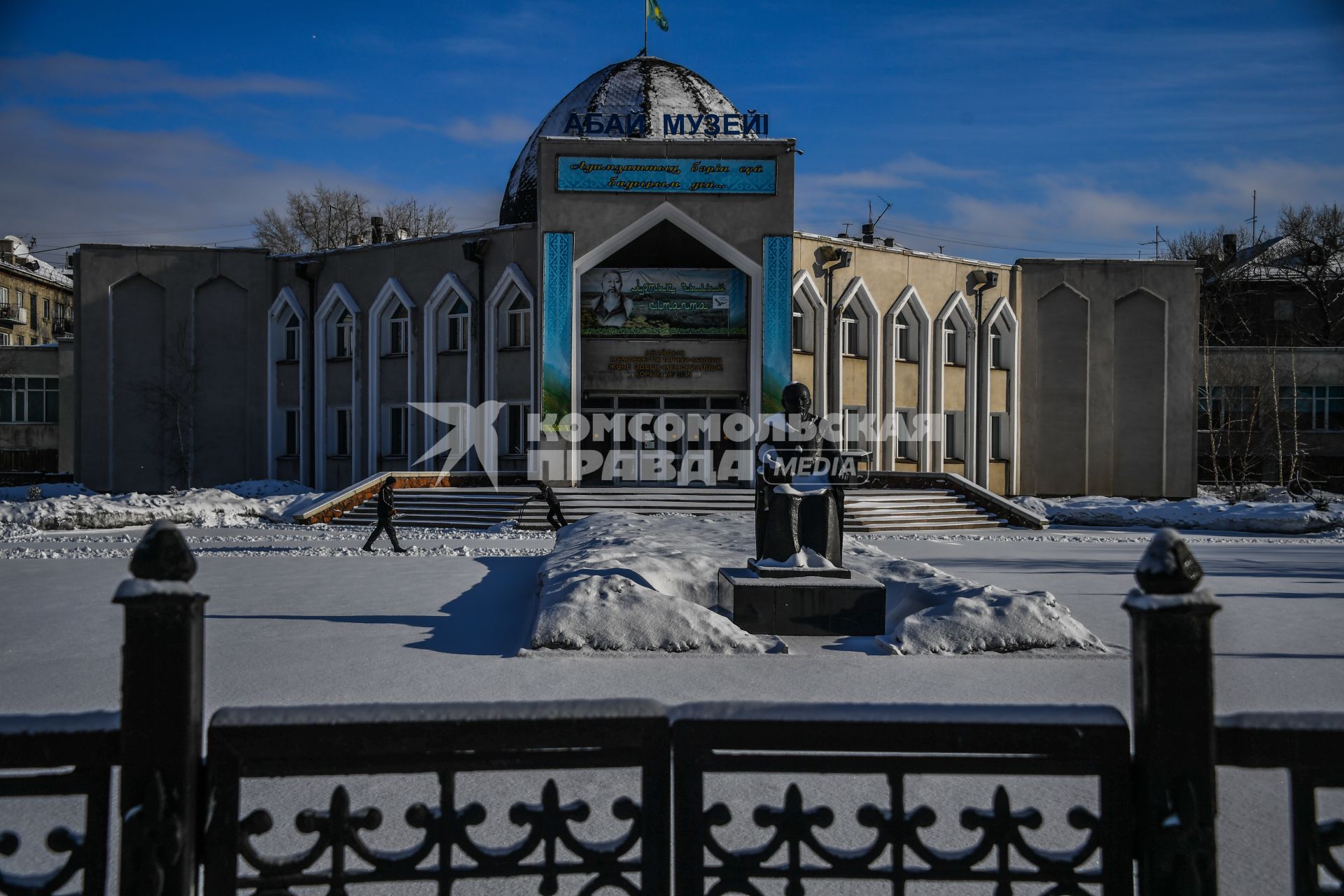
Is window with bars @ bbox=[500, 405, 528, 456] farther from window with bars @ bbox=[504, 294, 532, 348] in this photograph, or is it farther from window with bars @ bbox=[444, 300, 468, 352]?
window with bars @ bbox=[444, 300, 468, 352]

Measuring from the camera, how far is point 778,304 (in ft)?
88.6

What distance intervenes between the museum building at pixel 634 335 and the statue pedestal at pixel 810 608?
57.7 feet

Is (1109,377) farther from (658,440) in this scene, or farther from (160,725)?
(160,725)

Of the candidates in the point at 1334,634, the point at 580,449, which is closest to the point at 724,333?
the point at 580,449

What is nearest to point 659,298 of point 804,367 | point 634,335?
point 634,335

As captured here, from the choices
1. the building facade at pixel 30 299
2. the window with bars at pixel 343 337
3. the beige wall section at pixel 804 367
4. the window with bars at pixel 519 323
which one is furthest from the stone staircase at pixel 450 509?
the building facade at pixel 30 299

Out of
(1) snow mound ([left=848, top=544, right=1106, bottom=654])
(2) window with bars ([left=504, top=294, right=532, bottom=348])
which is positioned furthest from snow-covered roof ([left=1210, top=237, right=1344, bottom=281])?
(1) snow mound ([left=848, top=544, right=1106, bottom=654])

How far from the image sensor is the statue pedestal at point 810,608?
925 centimetres

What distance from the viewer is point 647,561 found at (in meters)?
10.5

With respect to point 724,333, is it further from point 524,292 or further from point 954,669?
point 954,669

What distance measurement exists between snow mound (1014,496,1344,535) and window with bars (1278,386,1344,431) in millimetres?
16844

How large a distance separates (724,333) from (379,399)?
12.3 meters

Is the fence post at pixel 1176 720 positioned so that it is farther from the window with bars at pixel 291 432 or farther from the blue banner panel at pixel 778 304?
the window with bars at pixel 291 432

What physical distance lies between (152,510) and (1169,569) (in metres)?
25.6
